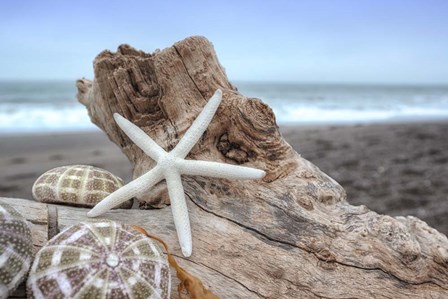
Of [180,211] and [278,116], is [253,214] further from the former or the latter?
[278,116]

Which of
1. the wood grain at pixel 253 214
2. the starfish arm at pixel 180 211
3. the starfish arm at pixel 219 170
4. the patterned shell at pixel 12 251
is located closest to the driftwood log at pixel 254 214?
the wood grain at pixel 253 214

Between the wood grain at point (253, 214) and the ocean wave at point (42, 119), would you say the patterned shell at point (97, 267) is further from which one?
the ocean wave at point (42, 119)

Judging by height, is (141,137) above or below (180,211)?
above

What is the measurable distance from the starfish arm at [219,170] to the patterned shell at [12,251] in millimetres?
1126

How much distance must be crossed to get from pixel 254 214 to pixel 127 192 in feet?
3.03

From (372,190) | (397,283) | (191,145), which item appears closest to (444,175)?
(372,190)

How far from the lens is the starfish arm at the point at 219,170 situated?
318 cm

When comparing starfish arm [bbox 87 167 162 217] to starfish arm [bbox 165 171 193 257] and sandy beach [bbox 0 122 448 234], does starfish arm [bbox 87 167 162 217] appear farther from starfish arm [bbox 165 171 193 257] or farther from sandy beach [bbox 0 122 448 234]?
sandy beach [bbox 0 122 448 234]

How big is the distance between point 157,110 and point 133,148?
0.42 metres

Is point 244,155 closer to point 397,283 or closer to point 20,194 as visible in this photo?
point 397,283

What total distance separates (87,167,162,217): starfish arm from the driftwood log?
182 mm

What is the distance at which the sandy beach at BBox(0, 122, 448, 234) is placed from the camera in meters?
9.00

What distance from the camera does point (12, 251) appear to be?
8.28 ft

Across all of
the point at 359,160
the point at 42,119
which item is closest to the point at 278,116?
the point at 42,119
